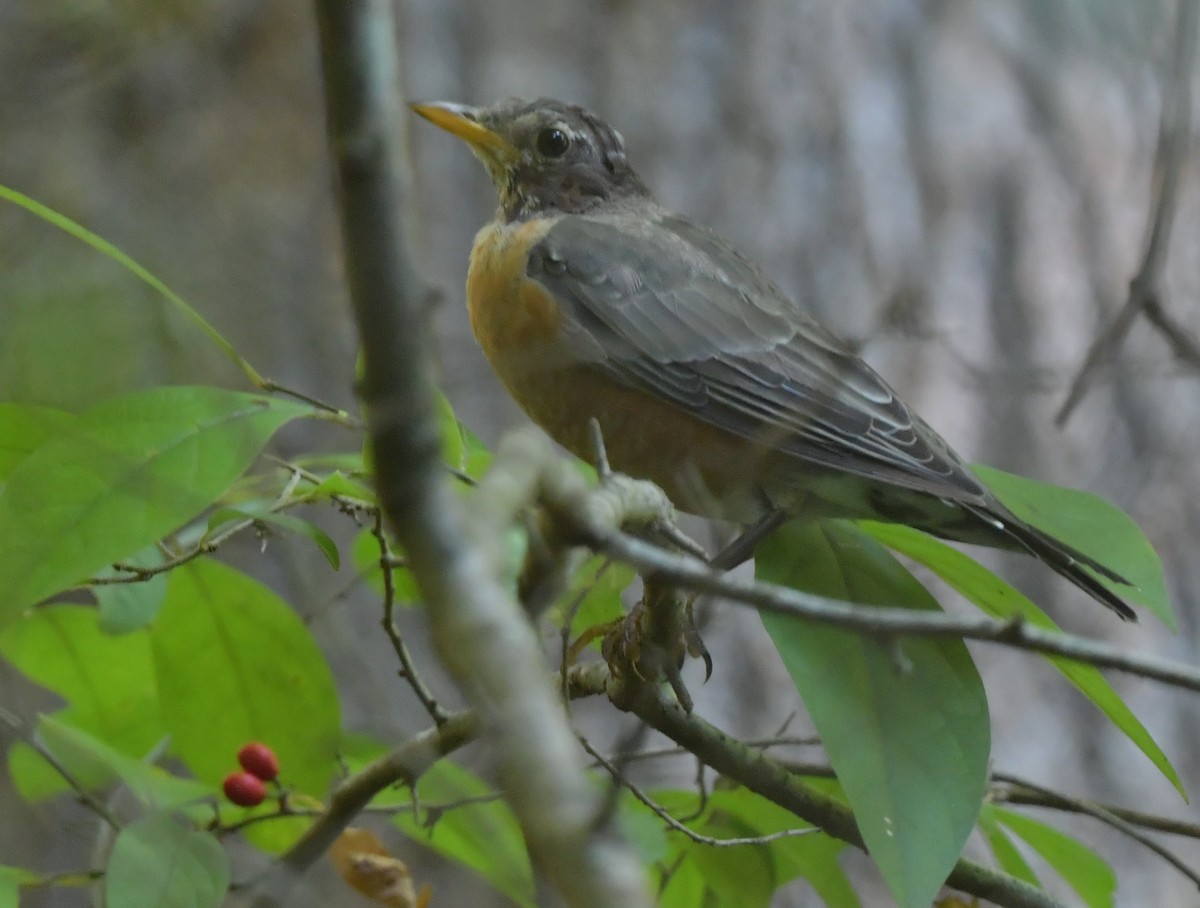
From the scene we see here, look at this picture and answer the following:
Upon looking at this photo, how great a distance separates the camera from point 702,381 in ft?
7.59

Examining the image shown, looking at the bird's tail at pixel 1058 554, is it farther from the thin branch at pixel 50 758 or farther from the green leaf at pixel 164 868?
the thin branch at pixel 50 758

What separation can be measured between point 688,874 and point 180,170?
2677 millimetres

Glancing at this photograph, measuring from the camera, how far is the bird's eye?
2.81 m

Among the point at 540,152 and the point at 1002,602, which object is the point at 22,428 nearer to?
the point at 1002,602

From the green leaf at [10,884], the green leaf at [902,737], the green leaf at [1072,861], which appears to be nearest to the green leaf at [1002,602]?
the green leaf at [902,737]

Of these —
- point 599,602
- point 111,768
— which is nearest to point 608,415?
point 599,602

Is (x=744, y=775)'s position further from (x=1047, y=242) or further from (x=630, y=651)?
(x=1047, y=242)

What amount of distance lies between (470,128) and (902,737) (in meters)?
1.78

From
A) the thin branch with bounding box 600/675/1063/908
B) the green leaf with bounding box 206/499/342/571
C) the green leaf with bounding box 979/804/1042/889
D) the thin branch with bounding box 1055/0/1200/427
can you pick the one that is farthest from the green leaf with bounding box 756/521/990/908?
the thin branch with bounding box 1055/0/1200/427

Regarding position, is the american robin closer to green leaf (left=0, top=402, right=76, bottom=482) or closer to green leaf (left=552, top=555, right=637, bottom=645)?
green leaf (left=552, top=555, right=637, bottom=645)

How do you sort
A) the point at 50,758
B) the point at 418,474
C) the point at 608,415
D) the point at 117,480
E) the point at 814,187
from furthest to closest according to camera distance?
the point at 814,187, the point at 608,415, the point at 50,758, the point at 117,480, the point at 418,474

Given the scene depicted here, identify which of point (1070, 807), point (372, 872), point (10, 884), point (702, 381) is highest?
point (702, 381)

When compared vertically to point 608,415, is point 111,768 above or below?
below

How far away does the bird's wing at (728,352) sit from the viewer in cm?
213
